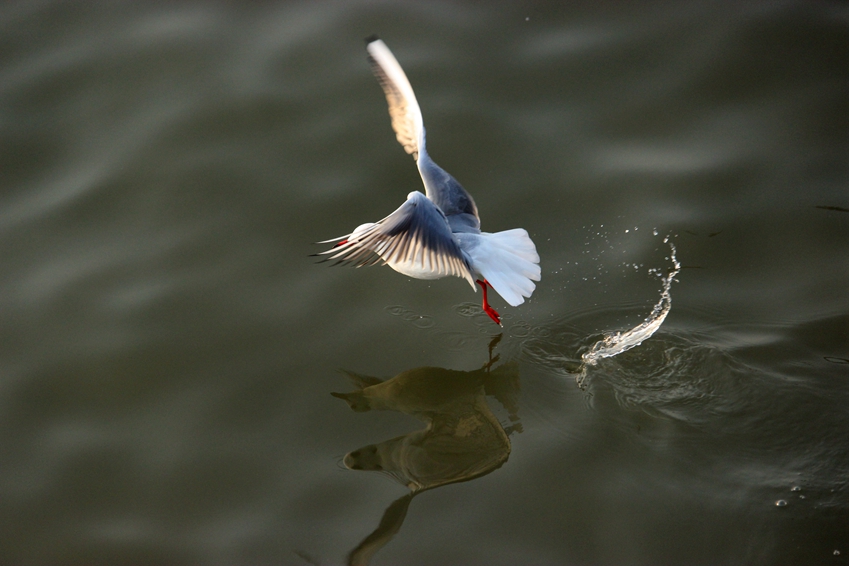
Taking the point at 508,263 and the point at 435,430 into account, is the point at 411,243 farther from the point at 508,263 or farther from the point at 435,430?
the point at 435,430

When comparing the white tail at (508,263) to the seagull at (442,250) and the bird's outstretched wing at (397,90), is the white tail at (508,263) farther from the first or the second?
the bird's outstretched wing at (397,90)

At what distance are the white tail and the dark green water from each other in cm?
40

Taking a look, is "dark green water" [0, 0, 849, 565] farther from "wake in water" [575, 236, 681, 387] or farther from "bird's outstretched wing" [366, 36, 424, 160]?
"bird's outstretched wing" [366, 36, 424, 160]

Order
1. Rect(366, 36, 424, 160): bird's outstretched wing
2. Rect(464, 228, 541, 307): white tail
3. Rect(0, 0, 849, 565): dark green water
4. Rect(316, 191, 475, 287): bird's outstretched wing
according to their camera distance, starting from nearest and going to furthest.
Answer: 1. Rect(0, 0, 849, 565): dark green water
2. Rect(316, 191, 475, 287): bird's outstretched wing
3. Rect(464, 228, 541, 307): white tail
4. Rect(366, 36, 424, 160): bird's outstretched wing

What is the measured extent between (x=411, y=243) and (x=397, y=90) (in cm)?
139

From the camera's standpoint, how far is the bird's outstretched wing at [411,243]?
10.7 feet

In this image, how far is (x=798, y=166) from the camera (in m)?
4.54

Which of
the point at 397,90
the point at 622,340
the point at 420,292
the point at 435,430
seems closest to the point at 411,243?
the point at 420,292

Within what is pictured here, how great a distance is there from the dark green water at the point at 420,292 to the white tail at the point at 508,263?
404 mm

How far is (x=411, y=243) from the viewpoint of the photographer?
11.1ft

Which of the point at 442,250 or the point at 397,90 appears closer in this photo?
the point at 442,250

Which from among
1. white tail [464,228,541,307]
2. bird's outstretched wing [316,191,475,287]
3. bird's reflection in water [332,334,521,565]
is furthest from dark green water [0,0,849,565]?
bird's outstretched wing [316,191,475,287]

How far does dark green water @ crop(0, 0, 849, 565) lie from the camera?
3064mm

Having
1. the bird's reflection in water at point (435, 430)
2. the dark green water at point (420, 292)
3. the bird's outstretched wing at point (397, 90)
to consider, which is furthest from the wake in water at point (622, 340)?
the bird's outstretched wing at point (397, 90)
